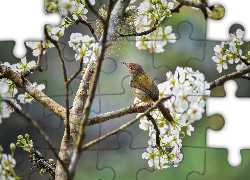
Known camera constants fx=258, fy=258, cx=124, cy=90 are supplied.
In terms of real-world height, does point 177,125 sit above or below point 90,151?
above

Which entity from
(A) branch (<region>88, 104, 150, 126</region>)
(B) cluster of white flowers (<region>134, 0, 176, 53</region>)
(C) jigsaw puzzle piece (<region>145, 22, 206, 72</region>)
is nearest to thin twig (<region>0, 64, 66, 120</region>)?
(A) branch (<region>88, 104, 150, 126</region>)

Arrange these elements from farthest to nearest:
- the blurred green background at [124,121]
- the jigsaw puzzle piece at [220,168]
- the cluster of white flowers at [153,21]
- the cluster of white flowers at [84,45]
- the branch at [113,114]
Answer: the jigsaw puzzle piece at [220,168] → the blurred green background at [124,121] → the cluster of white flowers at [153,21] → the branch at [113,114] → the cluster of white flowers at [84,45]

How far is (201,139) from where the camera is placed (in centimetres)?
196

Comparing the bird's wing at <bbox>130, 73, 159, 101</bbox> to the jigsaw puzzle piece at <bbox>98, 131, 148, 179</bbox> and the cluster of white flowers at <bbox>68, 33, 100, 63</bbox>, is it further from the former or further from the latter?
the jigsaw puzzle piece at <bbox>98, 131, 148, 179</bbox>

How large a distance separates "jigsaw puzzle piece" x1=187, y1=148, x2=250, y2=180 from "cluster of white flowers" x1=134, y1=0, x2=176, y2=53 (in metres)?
1.15

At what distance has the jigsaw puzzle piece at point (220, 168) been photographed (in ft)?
6.53

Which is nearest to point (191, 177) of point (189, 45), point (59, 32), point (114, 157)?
point (114, 157)

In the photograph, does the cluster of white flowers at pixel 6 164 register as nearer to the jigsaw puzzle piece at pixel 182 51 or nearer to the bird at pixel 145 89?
the bird at pixel 145 89

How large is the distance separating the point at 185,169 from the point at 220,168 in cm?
28

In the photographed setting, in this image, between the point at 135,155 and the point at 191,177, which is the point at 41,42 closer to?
the point at 135,155

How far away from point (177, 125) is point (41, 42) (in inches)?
25.4

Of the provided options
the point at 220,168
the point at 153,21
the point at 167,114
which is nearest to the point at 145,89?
the point at 167,114

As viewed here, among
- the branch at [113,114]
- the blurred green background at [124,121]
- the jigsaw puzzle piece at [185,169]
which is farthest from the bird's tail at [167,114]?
the jigsaw puzzle piece at [185,169]

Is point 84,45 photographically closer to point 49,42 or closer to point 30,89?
point 49,42
